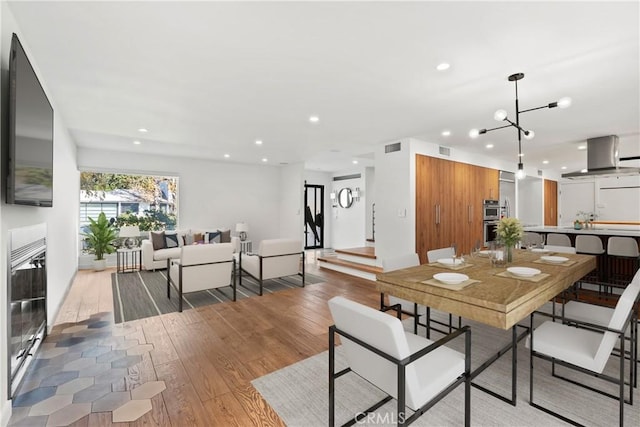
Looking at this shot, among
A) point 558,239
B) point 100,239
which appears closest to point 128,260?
point 100,239

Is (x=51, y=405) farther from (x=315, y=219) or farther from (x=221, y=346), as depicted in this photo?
(x=315, y=219)

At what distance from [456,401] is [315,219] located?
28.3ft

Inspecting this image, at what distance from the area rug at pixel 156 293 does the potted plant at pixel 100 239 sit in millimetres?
790

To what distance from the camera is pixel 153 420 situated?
74.0 inches

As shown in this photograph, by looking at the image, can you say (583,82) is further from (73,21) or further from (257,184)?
(257,184)

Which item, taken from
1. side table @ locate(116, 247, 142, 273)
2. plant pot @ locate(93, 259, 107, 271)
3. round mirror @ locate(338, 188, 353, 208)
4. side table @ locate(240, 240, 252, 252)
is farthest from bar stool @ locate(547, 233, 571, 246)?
plant pot @ locate(93, 259, 107, 271)

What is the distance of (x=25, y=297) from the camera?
2340 mm

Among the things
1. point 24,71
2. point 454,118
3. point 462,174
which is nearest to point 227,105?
point 24,71

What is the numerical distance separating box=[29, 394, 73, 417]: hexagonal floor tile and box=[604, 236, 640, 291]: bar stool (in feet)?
20.1

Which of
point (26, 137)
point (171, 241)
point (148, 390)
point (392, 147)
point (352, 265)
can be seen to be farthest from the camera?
point (171, 241)

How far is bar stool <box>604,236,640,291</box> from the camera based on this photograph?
162 inches

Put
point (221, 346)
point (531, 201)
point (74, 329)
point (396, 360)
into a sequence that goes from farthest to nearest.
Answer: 1. point (531, 201)
2. point (74, 329)
3. point (221, 346)
4. point (396, 360)

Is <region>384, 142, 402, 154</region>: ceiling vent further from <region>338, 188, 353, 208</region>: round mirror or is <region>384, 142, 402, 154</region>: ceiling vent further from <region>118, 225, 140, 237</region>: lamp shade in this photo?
<region>118, 225, 140, 237</region>: lamp shade

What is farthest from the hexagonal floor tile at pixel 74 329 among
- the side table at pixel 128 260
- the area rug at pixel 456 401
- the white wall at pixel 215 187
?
the white wall at pixel 215 187
